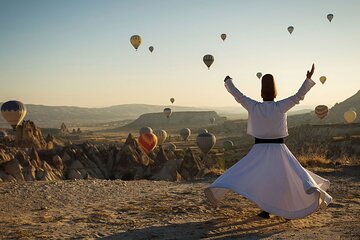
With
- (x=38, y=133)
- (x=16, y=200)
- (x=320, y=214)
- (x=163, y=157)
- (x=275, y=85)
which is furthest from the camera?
(x=38, y=133)

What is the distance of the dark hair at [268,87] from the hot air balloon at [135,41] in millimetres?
55012

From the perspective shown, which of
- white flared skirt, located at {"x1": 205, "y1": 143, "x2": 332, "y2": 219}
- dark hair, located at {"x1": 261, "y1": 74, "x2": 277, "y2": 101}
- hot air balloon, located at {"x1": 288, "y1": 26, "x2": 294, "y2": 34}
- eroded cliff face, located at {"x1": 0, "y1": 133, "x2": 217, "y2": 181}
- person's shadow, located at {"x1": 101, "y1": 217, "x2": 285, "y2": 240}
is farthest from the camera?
hot air balloon, located at {"x1": 288, "y1": 26, "x2": 294, "y2": 34}

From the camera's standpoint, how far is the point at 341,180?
Answer: 11828 millimetres

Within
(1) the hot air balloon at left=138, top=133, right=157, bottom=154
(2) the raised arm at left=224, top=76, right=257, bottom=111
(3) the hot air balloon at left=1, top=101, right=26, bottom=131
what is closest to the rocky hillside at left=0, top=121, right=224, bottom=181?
(1) the hot air balloon at left=138, top=133, right=157, bottom=154

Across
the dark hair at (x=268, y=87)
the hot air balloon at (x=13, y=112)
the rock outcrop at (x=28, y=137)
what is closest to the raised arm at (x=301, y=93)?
the dark hair at (x=268, y=87)

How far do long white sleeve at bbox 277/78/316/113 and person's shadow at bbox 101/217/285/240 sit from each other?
1877 mm

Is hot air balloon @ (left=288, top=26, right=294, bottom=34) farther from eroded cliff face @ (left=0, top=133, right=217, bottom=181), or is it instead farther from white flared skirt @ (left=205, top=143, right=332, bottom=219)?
white flared skirt @ (left=205, top=143, right=332, bottom=219)

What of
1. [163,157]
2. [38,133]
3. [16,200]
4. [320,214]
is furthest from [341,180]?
[38,133]

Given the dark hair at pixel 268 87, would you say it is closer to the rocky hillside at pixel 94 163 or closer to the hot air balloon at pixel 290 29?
the rocky hillside at pixel 94 163

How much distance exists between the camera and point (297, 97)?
253 inches

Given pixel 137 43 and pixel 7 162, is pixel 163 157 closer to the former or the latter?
pixel 7 162

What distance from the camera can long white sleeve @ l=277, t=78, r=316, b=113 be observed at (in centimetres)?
639

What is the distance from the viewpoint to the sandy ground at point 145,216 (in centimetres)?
622

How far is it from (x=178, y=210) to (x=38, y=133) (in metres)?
44.7
